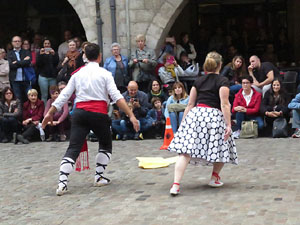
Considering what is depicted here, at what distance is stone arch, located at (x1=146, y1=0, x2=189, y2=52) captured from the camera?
15.0 metres

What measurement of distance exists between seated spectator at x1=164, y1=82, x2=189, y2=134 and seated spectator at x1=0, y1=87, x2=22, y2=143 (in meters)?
2.91

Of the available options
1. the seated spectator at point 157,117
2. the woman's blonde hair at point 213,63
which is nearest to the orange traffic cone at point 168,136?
the seated spectator at point 157,117

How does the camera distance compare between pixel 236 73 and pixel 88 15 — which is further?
pixel 88 15

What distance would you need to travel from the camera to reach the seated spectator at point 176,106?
12.9 metres

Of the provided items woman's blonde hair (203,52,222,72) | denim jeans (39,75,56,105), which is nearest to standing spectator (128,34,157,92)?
denim jeans (39,75,56,105)

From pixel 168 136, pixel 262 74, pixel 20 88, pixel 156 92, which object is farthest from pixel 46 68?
pixel 262 74

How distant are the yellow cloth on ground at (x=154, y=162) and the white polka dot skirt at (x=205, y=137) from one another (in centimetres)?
192

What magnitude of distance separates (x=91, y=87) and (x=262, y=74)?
594 cm

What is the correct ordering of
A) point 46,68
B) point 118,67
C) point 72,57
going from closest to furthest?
point 118,67, point 72,57, point 46,68

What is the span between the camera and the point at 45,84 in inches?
579

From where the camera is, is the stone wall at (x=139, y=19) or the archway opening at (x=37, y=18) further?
the archway opening at (x=37, y=18)

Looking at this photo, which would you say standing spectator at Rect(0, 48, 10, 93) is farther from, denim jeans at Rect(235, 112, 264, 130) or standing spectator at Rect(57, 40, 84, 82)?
denim jeans at Rect(235, 112, 264, 130)

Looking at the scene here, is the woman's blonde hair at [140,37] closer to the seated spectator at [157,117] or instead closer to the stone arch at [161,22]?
the stone arch at [161,22]

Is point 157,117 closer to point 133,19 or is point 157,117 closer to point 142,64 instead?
point 142,64
